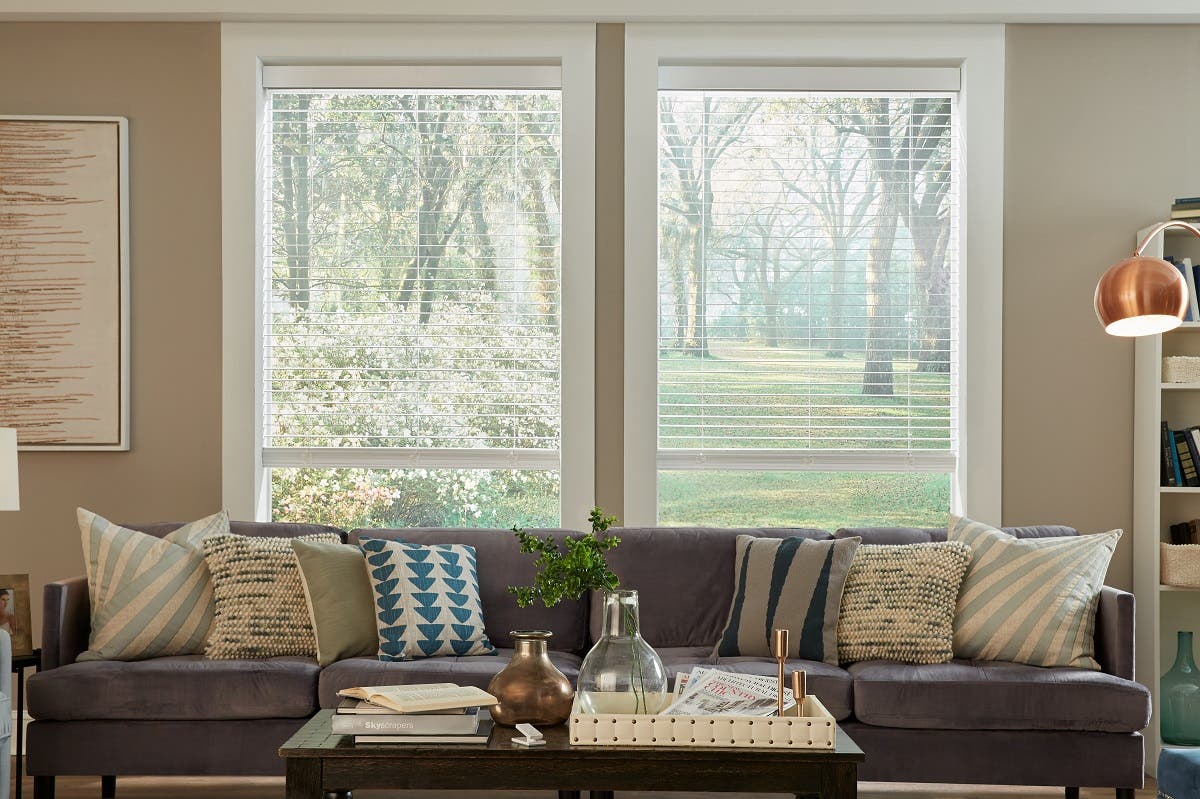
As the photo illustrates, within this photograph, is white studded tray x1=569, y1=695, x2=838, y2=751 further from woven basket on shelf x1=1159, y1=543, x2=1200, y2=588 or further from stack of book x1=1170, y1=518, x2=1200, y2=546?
stack of book x1=1170, y1=518, x2=1200, y2=546

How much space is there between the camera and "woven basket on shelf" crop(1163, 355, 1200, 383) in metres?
4.14

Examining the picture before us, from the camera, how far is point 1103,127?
444cm

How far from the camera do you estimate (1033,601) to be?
3.52m

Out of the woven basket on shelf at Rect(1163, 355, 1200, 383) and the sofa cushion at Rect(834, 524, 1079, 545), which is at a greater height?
the woven basket on shelf at Rect(1163, 355, 1200, 383)

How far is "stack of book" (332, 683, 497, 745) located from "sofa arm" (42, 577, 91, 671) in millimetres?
1517

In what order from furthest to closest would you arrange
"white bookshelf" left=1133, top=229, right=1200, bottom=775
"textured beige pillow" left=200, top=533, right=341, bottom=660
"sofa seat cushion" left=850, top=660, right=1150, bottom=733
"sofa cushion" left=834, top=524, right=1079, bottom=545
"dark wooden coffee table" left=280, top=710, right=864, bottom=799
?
"white bookshelf" left=1133, top=229, right=1200, bottom=775 → "sofa cushion" left=834, top=524, right=1079, bottom=545 → "textured beige pillow" left=200, top=533, right=341, bottom=660 → "sofa seat cushion" left=850, top=660, right=1150, bottom=733 → "dark wooden coffee table" left=280, top=710, right=864, bottom=799

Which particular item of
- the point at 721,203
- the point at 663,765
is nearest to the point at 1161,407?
the point at 721,203

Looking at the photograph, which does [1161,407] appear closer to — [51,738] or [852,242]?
[852,242]

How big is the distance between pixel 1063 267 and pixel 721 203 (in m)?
1.41

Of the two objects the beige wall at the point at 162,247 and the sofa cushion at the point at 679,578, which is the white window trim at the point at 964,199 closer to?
the sofa cushion at the point at 679,578

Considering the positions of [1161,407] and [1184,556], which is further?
[1161,407]

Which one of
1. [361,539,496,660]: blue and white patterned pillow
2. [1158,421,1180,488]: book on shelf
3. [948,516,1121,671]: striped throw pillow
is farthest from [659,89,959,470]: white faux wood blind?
[361,539,496,660]: blue and white patterned pillow

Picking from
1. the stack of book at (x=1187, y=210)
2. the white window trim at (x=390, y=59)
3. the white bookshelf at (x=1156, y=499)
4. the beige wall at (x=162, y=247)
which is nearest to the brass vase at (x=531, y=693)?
the white window trim at (x=390, y=59)

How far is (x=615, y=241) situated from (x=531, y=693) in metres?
2.34
